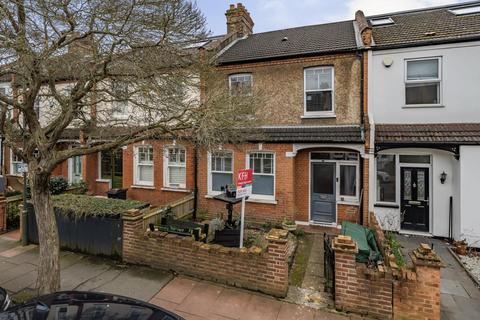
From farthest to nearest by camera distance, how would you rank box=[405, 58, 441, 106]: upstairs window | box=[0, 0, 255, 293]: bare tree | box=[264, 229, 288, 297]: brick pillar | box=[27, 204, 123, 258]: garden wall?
box=[405, 58, 441, 106]: upstairs window → box=[27, 204, 123, 258]: garden wall → box=[264, 229, 288, 297]: brick pillar → box=[0, 0, 255, 293]: bare tree

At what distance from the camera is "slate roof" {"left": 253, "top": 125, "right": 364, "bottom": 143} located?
906 cm

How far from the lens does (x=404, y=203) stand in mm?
9820

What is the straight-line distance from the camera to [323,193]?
33.6 ft

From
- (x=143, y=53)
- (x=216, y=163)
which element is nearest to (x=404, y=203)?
(x=216, y=163)

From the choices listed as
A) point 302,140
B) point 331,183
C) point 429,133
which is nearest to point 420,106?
point 429,133

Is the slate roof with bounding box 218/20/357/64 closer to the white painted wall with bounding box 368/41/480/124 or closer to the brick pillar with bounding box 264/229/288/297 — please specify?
the white painted wall with bounding box 368/41/480/124

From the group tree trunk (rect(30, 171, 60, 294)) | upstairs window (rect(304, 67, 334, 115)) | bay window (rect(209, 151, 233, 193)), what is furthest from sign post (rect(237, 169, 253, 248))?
upstairs window (rect(304, 67, 334, 115))

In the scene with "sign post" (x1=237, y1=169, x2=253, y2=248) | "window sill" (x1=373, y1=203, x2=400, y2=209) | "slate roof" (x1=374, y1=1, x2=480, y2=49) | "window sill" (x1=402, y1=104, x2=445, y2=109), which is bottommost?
"window sill" (x1=373, y1=203, x2=400, y2=209)

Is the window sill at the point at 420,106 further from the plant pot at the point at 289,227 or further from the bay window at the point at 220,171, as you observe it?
the bay window at the point at 220,171

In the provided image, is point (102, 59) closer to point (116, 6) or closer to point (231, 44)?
point (116, 6)

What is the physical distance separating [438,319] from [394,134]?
6.33 m

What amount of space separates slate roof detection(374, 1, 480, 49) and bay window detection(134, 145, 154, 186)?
33.8 ft

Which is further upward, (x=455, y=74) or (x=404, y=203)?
(x=455, y=74)

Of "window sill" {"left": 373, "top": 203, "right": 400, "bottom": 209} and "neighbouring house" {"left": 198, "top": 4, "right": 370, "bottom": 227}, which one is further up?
"neighbouring house" {"left": 198, "top": 4, "right": 370, "bottom": 227}
